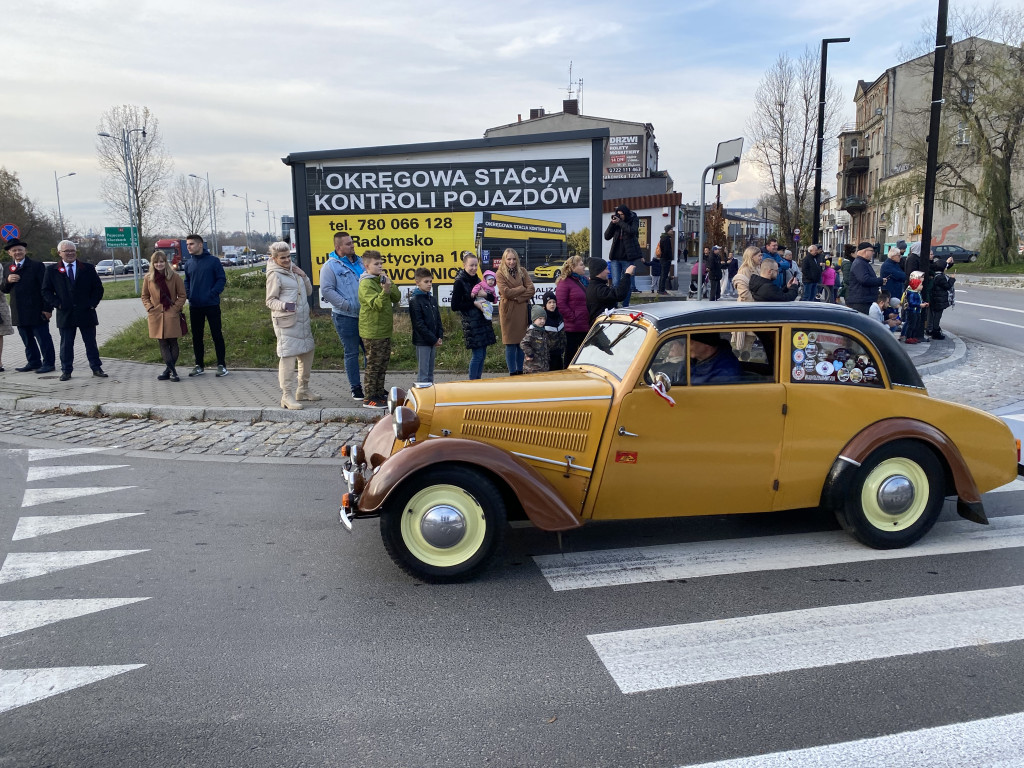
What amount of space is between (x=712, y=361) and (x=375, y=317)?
16.6 feet

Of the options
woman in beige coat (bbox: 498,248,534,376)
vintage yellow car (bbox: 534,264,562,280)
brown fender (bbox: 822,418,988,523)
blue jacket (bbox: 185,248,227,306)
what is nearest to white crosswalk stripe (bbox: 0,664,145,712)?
brown fender (bbox: 822,418,988,523)

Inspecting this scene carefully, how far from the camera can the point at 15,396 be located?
33.1ft

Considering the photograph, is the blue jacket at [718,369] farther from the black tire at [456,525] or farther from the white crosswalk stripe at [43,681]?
the white crosswalk stripe at [43,681]

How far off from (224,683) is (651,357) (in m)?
3.06

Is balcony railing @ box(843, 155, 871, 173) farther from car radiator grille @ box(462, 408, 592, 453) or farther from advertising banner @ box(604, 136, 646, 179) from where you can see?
car radiator grille @ box(462, 408, 592, 453)

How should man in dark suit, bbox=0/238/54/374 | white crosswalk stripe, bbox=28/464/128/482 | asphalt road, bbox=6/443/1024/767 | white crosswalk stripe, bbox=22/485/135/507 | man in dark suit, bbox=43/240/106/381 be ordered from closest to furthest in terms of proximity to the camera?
asphalt road, bbox=6/443/1024/767 < white crosswalk stripe, bbox=22/485/135/507 < white crosswalk stripe, bbox=28/464/128/482 < man in dark suit, bbox=43/240/106/381 < man in dark suit, bbox=0/238/54/374

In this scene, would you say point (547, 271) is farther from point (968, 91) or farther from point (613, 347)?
point (968, 91)

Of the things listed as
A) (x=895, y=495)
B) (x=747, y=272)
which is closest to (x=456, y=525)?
(x=895, y=495)

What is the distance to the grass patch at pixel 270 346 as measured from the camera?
1195 cm

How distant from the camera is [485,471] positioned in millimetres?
4488

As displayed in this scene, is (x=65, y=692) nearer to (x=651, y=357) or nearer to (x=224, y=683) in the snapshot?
(x=224, y=683)

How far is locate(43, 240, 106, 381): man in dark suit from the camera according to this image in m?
10.9

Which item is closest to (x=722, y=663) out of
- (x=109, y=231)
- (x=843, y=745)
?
(x=843, y=745)

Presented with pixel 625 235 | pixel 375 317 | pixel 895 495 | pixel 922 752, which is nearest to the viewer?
pixel 922 752
